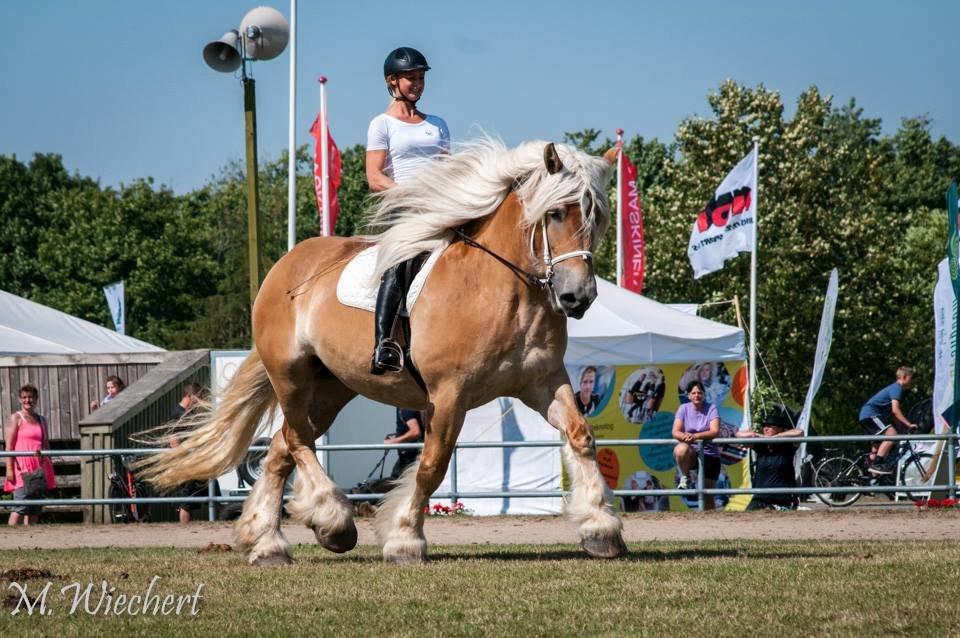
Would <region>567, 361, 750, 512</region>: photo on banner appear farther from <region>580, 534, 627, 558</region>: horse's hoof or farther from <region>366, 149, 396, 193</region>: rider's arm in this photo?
<region>580, 534, 627, 558</region>: horse's hoof

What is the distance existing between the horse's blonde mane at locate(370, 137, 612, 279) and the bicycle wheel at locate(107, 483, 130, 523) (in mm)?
8262

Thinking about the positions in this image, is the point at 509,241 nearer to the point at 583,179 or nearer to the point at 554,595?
the point at 583,179

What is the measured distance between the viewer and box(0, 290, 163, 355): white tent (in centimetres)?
2066

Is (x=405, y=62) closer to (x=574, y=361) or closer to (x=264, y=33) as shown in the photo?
(x=264, y=33)

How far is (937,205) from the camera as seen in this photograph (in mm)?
61438

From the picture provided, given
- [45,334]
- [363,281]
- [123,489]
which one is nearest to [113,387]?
[123,489]

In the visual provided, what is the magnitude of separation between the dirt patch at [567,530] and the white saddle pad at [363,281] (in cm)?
301

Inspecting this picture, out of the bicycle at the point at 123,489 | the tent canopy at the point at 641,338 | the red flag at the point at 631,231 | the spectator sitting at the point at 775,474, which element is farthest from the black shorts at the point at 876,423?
the bicycle at the point at 123,489

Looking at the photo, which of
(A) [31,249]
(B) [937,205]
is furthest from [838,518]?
(A) [31,249]

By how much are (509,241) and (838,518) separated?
23.9 feet

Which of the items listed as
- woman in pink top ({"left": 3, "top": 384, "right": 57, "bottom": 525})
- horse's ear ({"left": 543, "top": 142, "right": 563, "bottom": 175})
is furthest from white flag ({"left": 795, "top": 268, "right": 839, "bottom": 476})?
horse's ear ({"left": 543, "top": 142, "right": 563, "bottom": 175})

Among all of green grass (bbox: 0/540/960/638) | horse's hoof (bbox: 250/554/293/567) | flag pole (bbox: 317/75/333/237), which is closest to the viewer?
green grass (bbox: 0/540/960/638)

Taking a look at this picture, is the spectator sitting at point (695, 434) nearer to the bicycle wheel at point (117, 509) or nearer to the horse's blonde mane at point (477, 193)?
the bicycle wheel at point (117, 509)

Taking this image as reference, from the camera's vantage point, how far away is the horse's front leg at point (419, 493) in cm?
799
